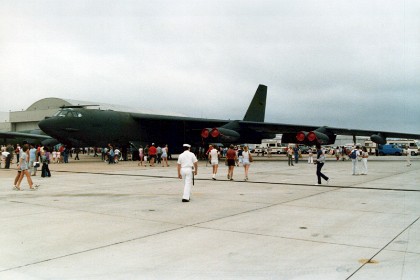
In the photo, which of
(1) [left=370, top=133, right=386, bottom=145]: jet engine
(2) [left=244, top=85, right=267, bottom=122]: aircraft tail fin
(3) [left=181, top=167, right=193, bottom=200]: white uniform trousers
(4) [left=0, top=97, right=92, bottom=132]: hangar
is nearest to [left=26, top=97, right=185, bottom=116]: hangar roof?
(4) [left=0, top=97, right=92, bottom=132]: hangar

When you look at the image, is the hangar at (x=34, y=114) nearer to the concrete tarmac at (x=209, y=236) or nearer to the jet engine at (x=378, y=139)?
the jet engine at (x=378, y=139)

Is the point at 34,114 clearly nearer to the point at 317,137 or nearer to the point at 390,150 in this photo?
the point at 317,137

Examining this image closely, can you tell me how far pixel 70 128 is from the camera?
2577 cm

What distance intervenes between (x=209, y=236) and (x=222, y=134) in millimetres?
22749

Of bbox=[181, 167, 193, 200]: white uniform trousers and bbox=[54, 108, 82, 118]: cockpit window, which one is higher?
bbox=[54, 108, 82, 118]: cockpit window

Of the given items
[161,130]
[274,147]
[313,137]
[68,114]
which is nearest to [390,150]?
[274,147]

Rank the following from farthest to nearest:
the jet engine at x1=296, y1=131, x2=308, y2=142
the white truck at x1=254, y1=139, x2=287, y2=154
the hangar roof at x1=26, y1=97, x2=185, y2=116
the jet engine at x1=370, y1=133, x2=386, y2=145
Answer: the white truck at x1=254, y1=139, x2=287, y2=154 → the hangar roof at x1=26, y1=97, x2=185, y2=116 → the jet engine at x1=370, y1=133, x2=386, y2=145 → the jet engine at x1=296, y1=131, x2=308, y2=142

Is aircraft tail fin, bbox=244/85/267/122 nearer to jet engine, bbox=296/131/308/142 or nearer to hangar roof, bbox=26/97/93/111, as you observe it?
jet engine, bbox=296/131/308/142

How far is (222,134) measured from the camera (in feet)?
93.7

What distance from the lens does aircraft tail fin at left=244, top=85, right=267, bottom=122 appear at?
123ft

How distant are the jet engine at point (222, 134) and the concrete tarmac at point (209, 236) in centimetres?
1814

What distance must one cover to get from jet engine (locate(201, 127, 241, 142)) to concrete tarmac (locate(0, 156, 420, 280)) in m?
18.1

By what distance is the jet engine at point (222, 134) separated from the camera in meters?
28.5

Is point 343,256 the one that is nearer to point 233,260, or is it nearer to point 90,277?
point 233,260
